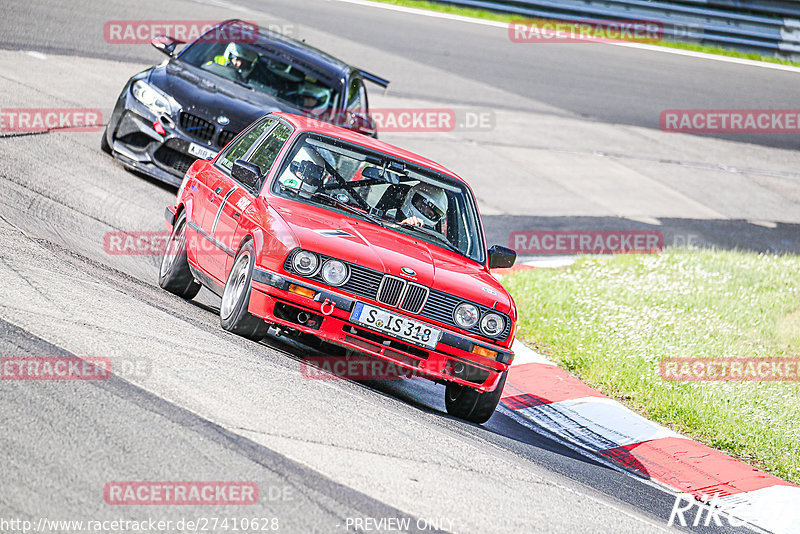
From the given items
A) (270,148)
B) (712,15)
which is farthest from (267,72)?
(712,15)

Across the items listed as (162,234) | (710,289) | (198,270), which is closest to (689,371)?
(710,289)

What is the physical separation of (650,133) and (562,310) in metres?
11.1

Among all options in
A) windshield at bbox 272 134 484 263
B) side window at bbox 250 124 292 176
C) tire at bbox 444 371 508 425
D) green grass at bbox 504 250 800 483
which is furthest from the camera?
green grass at bbox 504 250 800 483

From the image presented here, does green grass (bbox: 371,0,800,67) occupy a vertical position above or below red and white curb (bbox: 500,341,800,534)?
above

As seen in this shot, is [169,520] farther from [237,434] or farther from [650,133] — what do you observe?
[650,133]

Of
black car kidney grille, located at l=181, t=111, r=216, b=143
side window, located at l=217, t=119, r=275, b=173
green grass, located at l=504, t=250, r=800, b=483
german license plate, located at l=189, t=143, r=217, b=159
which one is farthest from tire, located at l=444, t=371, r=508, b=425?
black car kidney grille, located at l=181, t=111, r=216, b=143

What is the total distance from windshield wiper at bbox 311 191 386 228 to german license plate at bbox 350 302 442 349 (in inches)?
36.0

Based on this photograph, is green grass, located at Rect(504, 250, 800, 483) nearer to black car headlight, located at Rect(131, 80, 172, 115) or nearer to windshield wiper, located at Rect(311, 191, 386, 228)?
windshield wiper, located at Rect(311, 191, 386, 228)

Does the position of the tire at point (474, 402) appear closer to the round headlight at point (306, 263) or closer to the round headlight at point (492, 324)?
the round headlight at point (492, 324)

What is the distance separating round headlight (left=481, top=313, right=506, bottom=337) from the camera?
6715 millimetres

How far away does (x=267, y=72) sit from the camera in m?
12.0

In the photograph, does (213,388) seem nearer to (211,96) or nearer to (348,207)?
(348,207)

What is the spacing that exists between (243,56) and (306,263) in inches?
242

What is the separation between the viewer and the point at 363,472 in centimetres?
495
